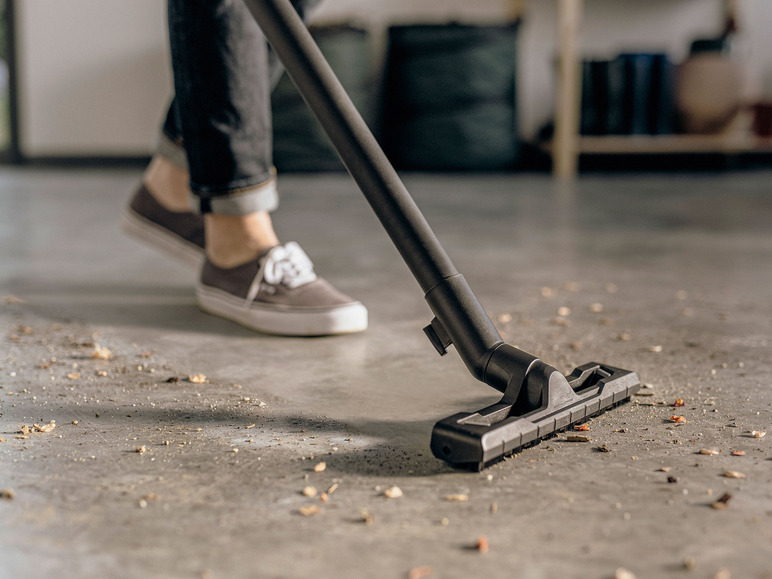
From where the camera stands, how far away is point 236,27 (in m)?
0.98

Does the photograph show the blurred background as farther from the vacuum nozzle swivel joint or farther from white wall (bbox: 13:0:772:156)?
the vacuum nozzle swivel joint

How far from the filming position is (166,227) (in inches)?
49.0

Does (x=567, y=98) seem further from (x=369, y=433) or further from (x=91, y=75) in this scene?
(x=369, y=433)

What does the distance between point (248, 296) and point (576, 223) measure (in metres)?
1.16

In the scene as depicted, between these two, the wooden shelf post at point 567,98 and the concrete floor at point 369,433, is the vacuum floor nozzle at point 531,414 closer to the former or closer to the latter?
the concrete floor at point 369,433

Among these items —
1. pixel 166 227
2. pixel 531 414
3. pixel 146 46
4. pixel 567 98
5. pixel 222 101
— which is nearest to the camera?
pixel 531 414

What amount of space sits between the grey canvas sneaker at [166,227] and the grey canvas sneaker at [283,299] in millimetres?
139

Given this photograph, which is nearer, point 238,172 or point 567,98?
point 238,172

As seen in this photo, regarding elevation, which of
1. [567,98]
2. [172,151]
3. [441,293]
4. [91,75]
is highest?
[91,75]

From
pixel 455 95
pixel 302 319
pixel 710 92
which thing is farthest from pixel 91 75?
pixel 302 319

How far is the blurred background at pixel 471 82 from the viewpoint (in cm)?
329

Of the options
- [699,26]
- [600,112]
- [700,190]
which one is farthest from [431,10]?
[700,190]

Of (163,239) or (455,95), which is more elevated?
(455,95)

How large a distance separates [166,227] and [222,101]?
0.31 meters
